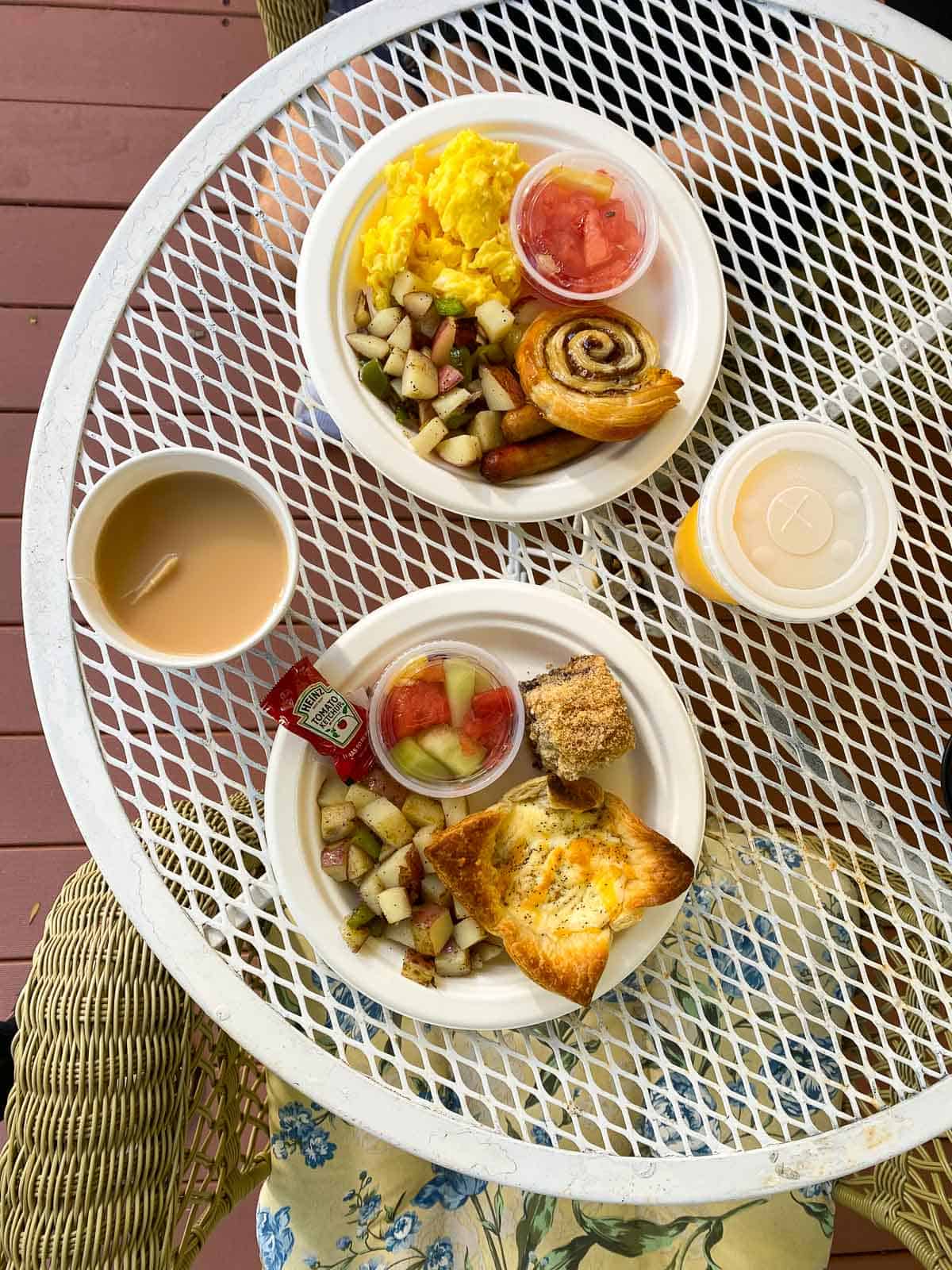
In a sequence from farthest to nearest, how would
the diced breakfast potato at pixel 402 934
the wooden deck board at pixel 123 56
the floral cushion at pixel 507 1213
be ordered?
1. the wooden deck board at pixel 123 56
2. the floral cushion at pixel 507 1213
3. the diced breakfast potato at pixel 402 934

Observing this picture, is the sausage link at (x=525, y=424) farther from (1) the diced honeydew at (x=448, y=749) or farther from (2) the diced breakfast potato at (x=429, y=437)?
(1) the diced honeydew at (x=448, y=749)

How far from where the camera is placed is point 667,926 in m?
1.12

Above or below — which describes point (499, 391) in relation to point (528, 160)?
below

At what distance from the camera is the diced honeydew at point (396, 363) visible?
1.12 metres

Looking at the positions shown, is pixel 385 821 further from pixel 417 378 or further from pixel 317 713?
pixel 417 378

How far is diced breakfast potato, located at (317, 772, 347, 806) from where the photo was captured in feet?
3.70

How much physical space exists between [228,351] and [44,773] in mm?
978

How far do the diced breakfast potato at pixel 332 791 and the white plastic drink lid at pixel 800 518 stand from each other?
0.51m

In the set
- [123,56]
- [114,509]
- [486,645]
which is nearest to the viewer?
[114,509]

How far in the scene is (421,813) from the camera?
114 centimetres

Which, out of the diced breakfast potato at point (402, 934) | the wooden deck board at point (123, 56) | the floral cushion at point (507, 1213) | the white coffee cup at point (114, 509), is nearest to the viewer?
the white coffee cup at point (114, 509)

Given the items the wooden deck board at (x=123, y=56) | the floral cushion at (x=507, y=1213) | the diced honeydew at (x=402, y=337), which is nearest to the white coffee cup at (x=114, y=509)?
the diced honeydew at (x=402, y=337)

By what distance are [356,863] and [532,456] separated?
530mm

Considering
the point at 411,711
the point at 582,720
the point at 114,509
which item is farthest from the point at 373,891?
the point at 114,509
